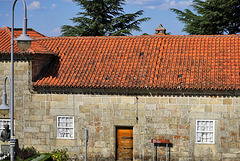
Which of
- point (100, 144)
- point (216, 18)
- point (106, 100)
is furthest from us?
point (216, 18)

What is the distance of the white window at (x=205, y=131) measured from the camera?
69.0 ft

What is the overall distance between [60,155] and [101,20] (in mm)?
22365

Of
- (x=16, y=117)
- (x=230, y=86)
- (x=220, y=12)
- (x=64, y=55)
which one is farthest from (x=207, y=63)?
(x=220, y=12)

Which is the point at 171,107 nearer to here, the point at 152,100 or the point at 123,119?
the point at 152,100

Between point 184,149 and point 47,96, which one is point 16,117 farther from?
point 184,149

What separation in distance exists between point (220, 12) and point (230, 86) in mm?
21849

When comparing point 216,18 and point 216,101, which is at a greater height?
point 216,18

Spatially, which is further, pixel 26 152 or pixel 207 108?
pixel 26 152

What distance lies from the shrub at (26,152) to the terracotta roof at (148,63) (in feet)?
10.7

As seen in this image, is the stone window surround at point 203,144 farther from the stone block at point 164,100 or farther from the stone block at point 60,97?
the stone block at point 60,97

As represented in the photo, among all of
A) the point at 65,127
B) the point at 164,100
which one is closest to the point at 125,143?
the point at 164,100

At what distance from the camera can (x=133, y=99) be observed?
2175 cm

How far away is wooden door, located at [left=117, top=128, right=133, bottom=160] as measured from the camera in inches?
870

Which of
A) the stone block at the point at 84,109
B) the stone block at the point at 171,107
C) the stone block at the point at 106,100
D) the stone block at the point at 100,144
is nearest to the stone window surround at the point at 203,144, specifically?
the stone block at the point at 171,107
